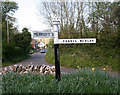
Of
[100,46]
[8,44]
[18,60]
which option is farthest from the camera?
[100,46]

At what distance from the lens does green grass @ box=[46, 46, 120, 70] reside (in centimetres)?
528

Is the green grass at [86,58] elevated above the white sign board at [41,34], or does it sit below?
below

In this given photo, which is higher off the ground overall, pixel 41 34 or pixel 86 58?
pixel 41 34

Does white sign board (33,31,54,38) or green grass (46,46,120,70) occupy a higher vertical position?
white sign board (33,31,54,38)

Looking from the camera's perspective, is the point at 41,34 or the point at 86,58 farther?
the point at 86,58

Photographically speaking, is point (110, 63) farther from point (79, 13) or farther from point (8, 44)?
point (8, 44)

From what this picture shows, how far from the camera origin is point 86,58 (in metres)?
5.51

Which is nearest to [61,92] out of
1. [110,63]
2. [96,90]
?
[96,90]

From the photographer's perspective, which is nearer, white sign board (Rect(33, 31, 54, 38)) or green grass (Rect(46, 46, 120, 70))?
white sign board (Rect(33, 31, 54, 38))

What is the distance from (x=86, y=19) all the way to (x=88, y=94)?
4558 millimetres

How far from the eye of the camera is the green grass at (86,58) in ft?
17.3

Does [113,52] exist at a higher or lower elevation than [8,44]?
lower

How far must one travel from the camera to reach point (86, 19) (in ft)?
18.5

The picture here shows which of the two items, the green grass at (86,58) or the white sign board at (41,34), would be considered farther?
the green grass at (86,58)
